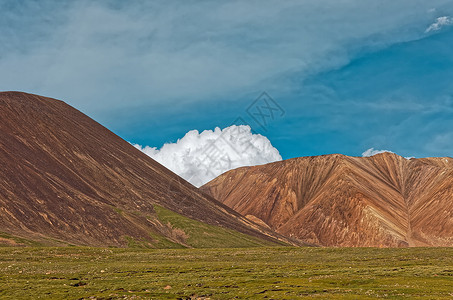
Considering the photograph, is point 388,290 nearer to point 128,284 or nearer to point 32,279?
point 128,284

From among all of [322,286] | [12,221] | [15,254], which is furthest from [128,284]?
[12,221]

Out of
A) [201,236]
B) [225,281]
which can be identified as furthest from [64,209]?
[225,281]

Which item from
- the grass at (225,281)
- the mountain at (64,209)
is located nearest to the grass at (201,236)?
the mountain at (64,209)

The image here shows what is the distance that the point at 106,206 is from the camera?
179m

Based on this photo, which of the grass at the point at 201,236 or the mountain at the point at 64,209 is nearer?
the mountain at the point at 64,209

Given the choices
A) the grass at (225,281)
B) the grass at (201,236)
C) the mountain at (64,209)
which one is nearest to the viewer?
the grass at (225,281)

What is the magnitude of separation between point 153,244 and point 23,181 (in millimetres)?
50185

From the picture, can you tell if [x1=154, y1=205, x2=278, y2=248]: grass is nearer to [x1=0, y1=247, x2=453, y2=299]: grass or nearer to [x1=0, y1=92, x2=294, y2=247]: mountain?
[x1=0, y1=92, x2=294, y2=247]: mountain

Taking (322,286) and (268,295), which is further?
(322,286)

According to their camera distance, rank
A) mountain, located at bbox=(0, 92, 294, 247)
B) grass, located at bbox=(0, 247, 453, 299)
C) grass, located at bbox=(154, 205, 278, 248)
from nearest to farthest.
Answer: grass, located at bbox=(0, 247, 453, 299) < mountain, located at bbox=(0, 92, 294, 247) < grass, located at bbox=(154, 205, 278, 248)

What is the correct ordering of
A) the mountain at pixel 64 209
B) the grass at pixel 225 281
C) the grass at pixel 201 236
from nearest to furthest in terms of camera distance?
the grass at pixel 225 281
the mountain at pixel 64 209
the grass at pixel 201 236

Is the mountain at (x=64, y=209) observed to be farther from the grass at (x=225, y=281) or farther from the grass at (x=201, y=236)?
the grass at (x=225, y=281)

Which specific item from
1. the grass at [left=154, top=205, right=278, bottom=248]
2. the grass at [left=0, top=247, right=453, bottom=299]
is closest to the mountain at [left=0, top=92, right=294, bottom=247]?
the grass at [left=154, top=205, right=278, bottom=248]

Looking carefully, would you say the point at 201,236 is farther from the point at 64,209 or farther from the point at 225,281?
the point at 225,281
